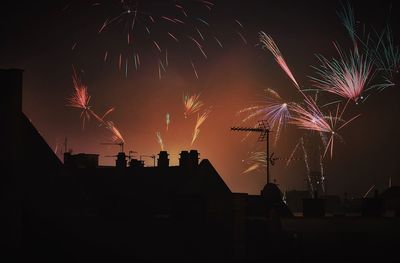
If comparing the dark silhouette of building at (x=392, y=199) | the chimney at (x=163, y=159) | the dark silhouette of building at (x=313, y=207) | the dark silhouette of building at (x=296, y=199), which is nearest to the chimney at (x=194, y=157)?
the chimney at (x=163, y=159)

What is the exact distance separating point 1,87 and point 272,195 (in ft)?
112

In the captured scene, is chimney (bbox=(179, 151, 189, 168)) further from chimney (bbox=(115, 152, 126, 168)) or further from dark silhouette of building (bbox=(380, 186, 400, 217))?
dark silhouette of building (bbox=(380, 186, 400, 217))

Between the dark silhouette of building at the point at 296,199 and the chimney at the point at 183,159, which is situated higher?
the chimney at the point at 183,159

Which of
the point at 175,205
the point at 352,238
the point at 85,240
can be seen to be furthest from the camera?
the point at 352,238

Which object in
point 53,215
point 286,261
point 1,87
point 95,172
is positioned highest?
point 1,87

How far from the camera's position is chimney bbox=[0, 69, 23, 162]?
26.5 m

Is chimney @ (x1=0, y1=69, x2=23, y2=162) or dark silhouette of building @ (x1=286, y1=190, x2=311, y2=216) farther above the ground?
chimney @ (x1=0, y1=69, x2=23, y2=162)

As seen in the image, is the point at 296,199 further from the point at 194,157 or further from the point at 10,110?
the point at 10,110

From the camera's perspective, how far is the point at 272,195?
55875 mm

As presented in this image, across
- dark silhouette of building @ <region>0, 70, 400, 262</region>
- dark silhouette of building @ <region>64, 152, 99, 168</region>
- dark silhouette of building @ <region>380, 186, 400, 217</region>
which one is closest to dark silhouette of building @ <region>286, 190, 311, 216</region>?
dark silhouette of building @ <region>380, 186, 400, 217</region>

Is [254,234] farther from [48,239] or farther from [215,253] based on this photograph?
[48,239]

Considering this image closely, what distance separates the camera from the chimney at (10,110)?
2655 centimetres

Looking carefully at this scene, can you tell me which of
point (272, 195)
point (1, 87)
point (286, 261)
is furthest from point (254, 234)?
point (1, 87)

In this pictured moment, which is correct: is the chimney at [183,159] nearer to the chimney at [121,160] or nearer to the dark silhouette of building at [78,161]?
the chimney at [121,160]
